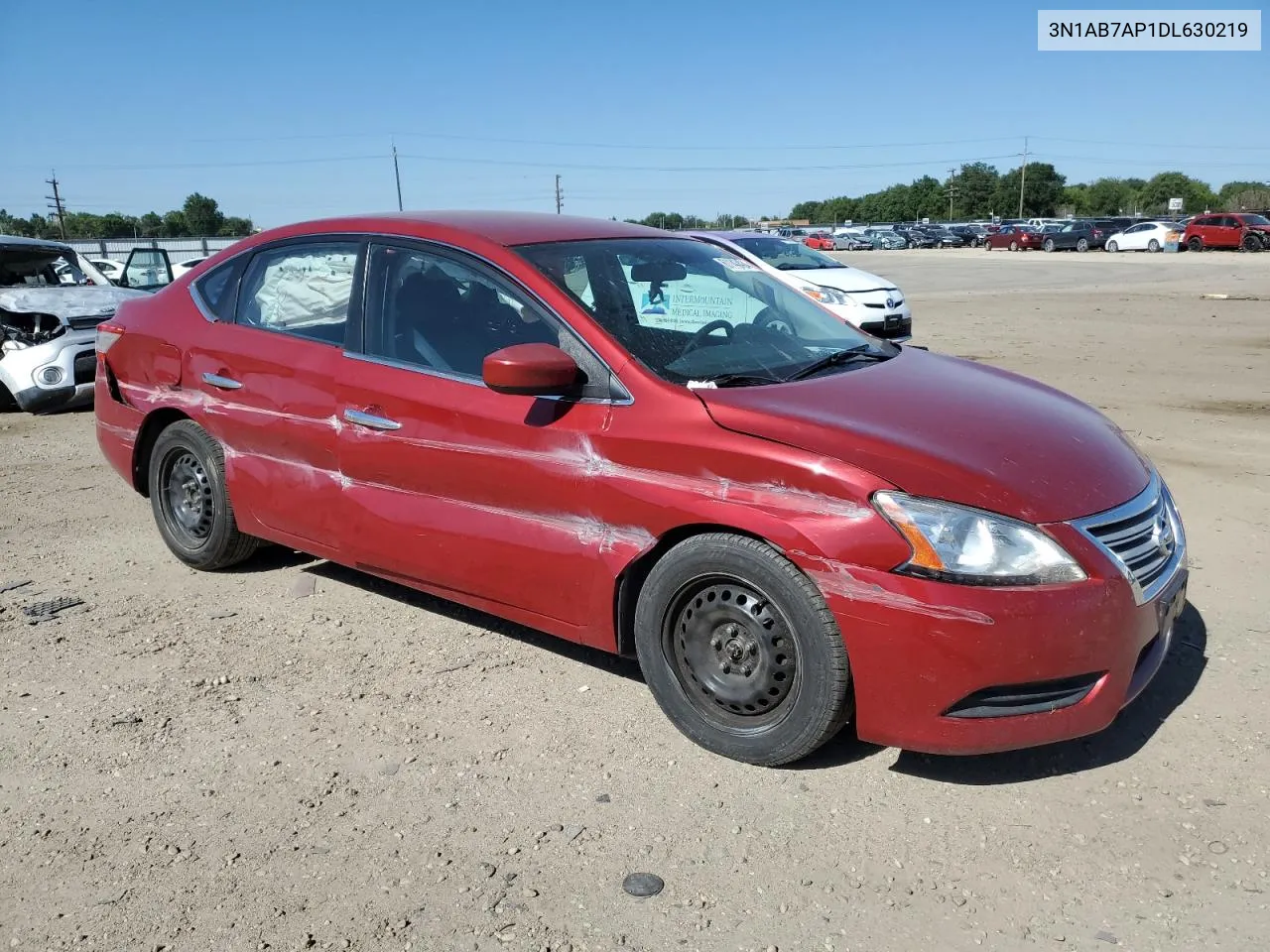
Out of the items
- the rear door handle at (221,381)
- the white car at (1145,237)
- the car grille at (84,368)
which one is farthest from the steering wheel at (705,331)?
the white car at (1145,237)

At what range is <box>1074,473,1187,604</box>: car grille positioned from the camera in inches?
121

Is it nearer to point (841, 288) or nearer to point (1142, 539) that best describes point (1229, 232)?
point (841, 288)

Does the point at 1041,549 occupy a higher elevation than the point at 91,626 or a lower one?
higher

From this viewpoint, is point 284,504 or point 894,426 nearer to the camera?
point 894,426

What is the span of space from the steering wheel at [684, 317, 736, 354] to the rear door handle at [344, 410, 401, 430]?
1152 mm

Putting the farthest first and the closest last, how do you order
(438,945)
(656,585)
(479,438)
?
1. (479,438)
2. (656,585)
3. (438,945)

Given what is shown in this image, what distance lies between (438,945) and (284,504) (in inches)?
97.1

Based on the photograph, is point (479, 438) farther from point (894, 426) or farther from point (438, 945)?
point (438, 945)

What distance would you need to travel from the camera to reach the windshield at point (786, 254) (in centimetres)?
1455

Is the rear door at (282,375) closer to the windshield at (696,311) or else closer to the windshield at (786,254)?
the windshield at (696,311)

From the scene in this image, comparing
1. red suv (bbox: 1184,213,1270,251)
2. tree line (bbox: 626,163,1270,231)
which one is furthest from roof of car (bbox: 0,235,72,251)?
tree line (bbox: 626,163,1270,231)

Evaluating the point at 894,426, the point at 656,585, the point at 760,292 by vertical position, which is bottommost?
the point at 656,585

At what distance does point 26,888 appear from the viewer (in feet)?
9.17

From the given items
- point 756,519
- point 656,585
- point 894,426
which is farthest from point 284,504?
point 894,426
